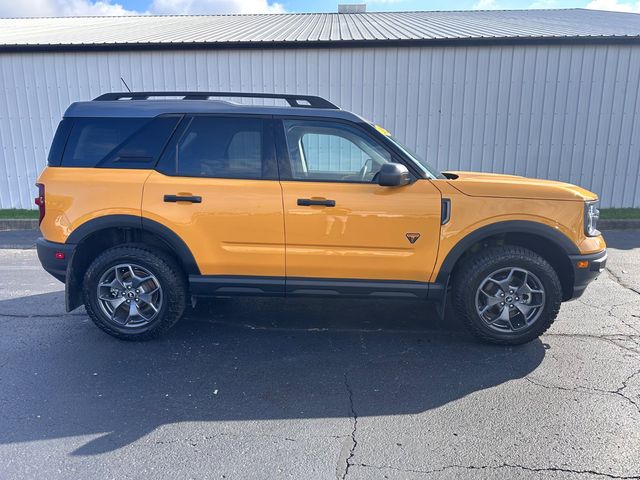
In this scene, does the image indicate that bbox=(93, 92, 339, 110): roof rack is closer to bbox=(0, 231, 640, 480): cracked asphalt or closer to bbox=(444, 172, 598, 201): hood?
bbox=(444, 172, 598, 201): hood

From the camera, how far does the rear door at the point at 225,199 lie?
11.7 feet

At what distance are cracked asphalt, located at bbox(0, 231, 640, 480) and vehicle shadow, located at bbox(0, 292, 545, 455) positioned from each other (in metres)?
0.01

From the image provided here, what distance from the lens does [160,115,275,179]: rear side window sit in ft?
12.0

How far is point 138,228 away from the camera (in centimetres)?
368

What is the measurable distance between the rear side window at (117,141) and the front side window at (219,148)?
0.56ft

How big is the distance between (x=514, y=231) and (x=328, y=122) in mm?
1808

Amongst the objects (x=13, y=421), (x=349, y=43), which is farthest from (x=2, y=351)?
(x=349, y=43)

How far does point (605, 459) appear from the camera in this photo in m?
2.38

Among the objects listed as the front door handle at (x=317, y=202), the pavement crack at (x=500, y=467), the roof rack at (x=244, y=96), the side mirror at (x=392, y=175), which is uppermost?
the roof rack at (x=244, y=96)

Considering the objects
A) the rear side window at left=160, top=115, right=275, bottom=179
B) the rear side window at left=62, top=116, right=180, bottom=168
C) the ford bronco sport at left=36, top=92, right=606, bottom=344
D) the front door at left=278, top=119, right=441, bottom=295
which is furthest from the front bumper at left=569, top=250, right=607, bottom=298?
the rear side window at left=62, top=116, right=180, bottom=168

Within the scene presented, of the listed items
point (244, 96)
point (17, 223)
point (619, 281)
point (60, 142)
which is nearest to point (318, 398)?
point (244, 96)

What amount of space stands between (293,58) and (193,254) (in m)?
6.81

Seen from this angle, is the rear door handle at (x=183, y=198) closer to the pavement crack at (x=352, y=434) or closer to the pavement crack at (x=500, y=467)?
the pavement crack at (x=352, y=434)

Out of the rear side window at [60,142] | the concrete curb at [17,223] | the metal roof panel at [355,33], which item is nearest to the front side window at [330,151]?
the rear side window at [60,142]
